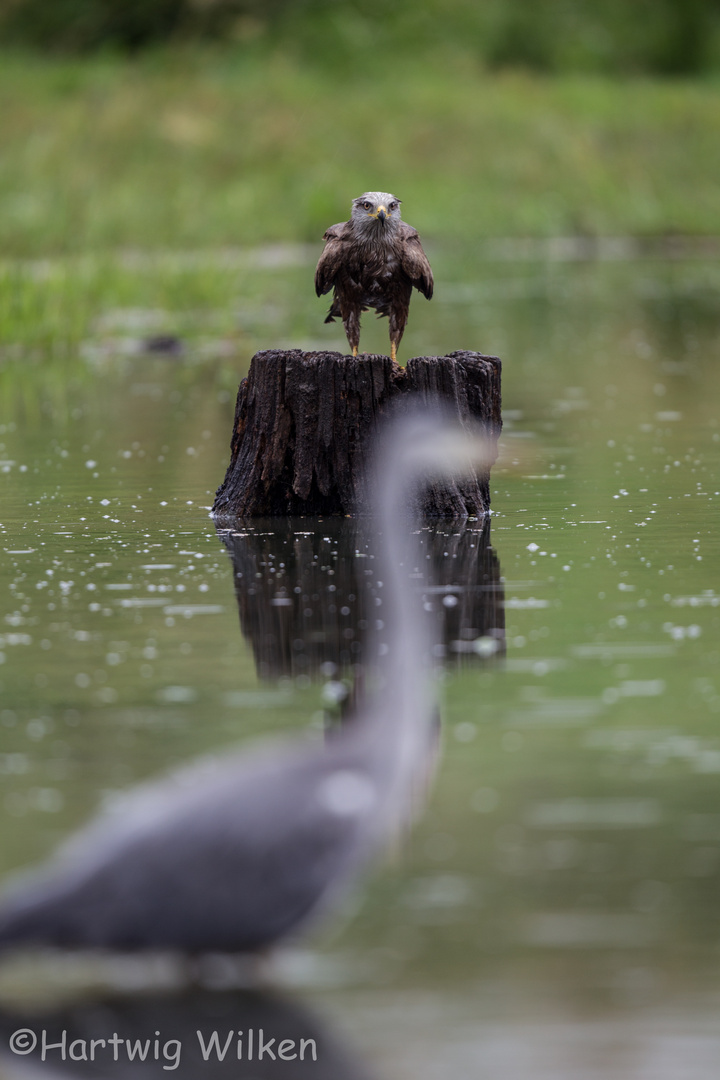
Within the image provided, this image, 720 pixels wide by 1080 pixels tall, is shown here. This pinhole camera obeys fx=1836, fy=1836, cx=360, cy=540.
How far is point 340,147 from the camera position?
3052 centimetres

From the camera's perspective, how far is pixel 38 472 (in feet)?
28.0

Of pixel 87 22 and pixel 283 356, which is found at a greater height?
pixel 87 22

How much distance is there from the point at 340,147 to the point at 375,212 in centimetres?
2398

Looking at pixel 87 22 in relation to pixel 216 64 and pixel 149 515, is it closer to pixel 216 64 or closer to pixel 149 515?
pixel 216 64

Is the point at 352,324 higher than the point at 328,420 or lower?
higher

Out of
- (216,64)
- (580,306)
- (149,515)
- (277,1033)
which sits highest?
(216,64)

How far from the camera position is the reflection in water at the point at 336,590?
4816 millimetres

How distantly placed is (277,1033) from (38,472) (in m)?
6.03

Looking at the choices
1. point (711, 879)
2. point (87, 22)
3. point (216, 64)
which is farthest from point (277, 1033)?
point (87, 22)

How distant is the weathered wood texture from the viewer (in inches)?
273

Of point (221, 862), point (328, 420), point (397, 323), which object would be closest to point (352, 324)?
point (397, 323)

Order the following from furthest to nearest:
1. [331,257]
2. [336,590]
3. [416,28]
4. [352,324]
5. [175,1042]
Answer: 1. [416,28]
2. [352,324]
3. [331,257]
4. [336,590]
5. [175,1042]

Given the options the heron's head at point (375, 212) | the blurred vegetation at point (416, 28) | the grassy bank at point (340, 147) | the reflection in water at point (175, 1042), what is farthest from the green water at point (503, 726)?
the blurred vegetation at point (416, 28)

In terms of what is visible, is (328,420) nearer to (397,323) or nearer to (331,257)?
(331,257)
